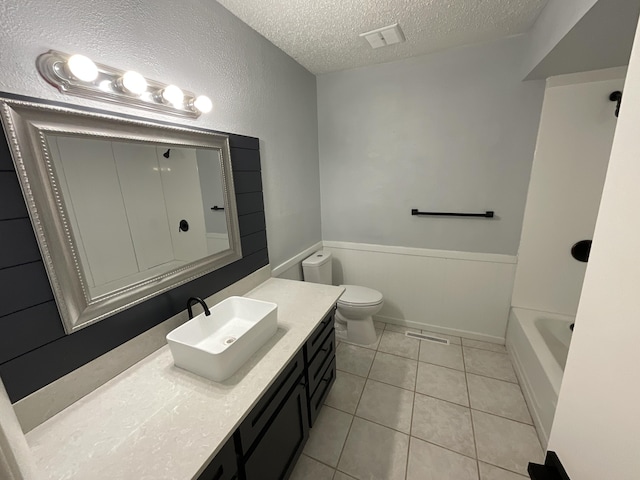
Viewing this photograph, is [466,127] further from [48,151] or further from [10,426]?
[10,426]

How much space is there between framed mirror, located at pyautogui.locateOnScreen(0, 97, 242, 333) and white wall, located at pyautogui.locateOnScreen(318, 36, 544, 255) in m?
1.28

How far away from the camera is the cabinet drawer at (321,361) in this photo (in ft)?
4.60

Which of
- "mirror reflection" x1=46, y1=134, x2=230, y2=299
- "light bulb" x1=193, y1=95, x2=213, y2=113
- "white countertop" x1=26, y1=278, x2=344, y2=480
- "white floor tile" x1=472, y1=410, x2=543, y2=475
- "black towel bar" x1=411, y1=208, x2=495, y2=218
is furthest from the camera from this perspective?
"black towel bar" x1=411, y1=208, x2=495, y2=218

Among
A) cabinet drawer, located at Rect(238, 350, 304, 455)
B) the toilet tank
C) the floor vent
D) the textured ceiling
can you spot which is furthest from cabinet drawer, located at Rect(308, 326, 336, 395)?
the textured ceiling

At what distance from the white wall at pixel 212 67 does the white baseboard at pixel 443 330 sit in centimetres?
115

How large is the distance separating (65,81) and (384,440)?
218 cm

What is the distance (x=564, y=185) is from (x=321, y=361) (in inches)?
81.6

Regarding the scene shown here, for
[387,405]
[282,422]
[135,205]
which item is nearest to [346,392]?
[387,405]

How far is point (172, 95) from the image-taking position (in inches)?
44.5

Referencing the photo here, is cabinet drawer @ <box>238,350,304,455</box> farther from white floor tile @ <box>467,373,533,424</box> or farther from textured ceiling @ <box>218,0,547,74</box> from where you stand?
textured ceiling @ <box>218,0,547,74</box>

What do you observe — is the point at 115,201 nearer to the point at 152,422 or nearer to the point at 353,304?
the point at 152,422

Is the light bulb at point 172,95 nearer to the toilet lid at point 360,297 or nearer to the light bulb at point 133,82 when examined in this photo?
the light bulb at point 133,82

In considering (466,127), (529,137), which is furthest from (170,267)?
(529,137)

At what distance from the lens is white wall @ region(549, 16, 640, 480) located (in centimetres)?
39
